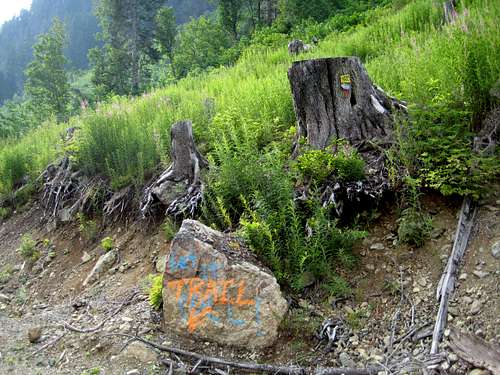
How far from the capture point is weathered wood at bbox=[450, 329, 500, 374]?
7.57ft

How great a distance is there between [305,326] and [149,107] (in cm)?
618

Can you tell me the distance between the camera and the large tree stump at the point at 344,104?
4.09 meters

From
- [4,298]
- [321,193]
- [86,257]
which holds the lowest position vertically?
[4,298]

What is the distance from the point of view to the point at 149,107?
8.15 m

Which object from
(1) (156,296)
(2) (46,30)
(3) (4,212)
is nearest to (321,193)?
(1) (156,296)

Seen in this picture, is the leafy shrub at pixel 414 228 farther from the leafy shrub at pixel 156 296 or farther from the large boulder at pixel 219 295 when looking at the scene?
the leafy shrub at pixel 156 296

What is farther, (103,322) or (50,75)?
(50,75)

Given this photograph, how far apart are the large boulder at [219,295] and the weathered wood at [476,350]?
1211mm

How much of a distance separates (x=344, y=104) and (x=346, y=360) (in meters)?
2.44

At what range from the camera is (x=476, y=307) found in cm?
272

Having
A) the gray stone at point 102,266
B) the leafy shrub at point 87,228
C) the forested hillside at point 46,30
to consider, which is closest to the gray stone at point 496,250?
the gray stone at point 102,266

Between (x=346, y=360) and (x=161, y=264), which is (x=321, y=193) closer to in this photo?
(x=346, y=360)

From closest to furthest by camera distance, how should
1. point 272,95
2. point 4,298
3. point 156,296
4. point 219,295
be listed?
1. point 219,295
2. point 156,296
3. point 4,298
4. point 272,95

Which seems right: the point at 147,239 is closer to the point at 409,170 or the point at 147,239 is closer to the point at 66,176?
the point at 66,176
